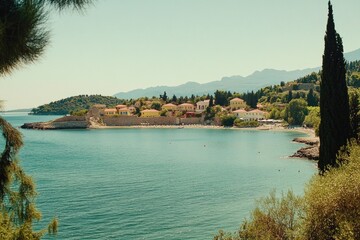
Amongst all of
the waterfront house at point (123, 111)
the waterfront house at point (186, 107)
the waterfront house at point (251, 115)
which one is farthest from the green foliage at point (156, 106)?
the waterfront house at point (251, 115)

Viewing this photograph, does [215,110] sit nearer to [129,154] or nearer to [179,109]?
[179,109]

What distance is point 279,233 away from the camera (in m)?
17.9

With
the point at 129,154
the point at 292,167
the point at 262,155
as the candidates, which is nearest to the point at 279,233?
the point at 292,167

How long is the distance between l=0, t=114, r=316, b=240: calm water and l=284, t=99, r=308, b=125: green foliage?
51.2 meters

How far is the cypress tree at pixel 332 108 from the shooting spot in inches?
982

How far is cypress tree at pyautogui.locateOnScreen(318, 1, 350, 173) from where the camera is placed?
25.0 meters

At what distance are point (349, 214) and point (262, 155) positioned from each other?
171 feet

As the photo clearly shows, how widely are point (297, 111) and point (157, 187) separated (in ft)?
293

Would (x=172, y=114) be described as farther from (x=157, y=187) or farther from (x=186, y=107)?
(x=157, y=187)

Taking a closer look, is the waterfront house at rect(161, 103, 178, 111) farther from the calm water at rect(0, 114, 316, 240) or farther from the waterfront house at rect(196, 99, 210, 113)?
the calm water at rect(0, 114, 316, 240)

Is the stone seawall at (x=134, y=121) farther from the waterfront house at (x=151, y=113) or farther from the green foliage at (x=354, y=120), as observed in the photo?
the green foliage at (x=354, y=120)

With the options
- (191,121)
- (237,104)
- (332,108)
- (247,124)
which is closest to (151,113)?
(191,121)

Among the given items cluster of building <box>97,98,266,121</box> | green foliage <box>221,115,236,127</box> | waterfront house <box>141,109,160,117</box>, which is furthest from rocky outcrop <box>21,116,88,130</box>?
green foliage <box>221,115,236,127</box>

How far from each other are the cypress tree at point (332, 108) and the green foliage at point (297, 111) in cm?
9479
